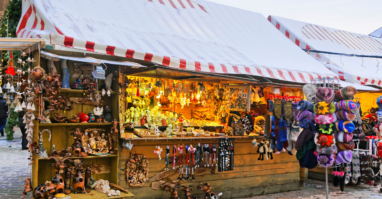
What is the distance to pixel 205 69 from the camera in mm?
5258

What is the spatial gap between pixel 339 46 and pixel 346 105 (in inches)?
235

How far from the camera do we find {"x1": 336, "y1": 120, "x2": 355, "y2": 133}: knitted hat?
463cm

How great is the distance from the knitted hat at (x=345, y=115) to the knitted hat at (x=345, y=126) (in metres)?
0.05

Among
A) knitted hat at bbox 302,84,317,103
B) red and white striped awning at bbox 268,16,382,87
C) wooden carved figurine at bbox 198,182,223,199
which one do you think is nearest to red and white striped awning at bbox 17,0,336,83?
knitted hat at bbox 302,84,317,103

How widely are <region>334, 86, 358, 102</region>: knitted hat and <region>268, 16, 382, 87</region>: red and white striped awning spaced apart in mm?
3636

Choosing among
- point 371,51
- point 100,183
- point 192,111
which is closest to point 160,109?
point 192,111

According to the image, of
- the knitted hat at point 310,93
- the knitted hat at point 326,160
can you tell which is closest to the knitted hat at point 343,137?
the knitted hat at point 326,160

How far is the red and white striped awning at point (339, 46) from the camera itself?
8.33 m

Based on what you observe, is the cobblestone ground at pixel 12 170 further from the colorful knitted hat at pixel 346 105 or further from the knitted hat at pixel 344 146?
the colorful knitted hat at pixel 346 105

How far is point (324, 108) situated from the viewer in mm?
4633

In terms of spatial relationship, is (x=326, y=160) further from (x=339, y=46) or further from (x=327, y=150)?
(x=339, y=46)

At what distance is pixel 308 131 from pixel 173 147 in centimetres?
228

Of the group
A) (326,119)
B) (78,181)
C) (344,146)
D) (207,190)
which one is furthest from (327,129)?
(78,181)

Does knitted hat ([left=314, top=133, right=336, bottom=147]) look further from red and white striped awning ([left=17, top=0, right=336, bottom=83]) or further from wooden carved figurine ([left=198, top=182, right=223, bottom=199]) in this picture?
wooden carved figurine ([left=198, top=182, right=223, bottom=199])
